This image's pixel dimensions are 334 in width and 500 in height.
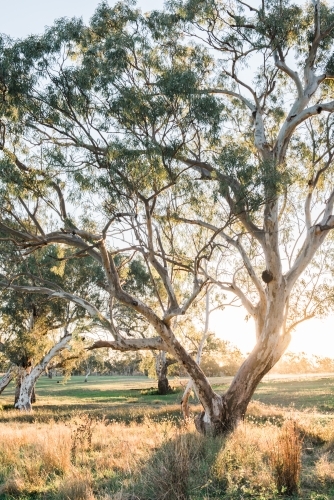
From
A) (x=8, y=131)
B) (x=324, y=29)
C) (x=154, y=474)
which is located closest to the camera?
(x=154, y=474)

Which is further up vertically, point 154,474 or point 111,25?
point 111,25

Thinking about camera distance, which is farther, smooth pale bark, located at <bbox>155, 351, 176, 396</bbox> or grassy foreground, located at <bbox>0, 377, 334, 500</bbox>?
smooth pale bark, located at <bbox>155, 351, 176, 396</bbox>

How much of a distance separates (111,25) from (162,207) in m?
5.28

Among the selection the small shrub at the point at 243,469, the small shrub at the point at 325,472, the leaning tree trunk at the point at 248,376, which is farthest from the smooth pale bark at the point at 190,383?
the small shrub at the point at 325,472

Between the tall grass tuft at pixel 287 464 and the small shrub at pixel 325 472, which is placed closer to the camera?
the tall grass tuft at pixel 287 464

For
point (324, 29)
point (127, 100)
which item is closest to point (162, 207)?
point (127, 100)

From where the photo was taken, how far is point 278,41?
44.1ft

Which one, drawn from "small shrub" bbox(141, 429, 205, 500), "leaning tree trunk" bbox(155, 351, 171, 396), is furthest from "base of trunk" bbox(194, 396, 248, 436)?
"leaning tree trunk" bbox(155, 351, 171, 396)

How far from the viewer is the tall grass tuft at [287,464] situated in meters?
6.57

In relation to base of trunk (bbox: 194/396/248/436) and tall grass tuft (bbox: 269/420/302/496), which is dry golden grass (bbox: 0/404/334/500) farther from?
base of trunk (bbox: 194/396/248/436)

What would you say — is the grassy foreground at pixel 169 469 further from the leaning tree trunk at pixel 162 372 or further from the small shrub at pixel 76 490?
the leaning tree trunk at pixel 162 372

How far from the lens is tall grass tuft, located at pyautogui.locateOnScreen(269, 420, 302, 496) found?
6.57 meters

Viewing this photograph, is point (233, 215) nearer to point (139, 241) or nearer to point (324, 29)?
point (139, 241)

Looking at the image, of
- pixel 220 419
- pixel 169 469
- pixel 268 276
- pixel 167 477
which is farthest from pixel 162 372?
pixel 167 477
